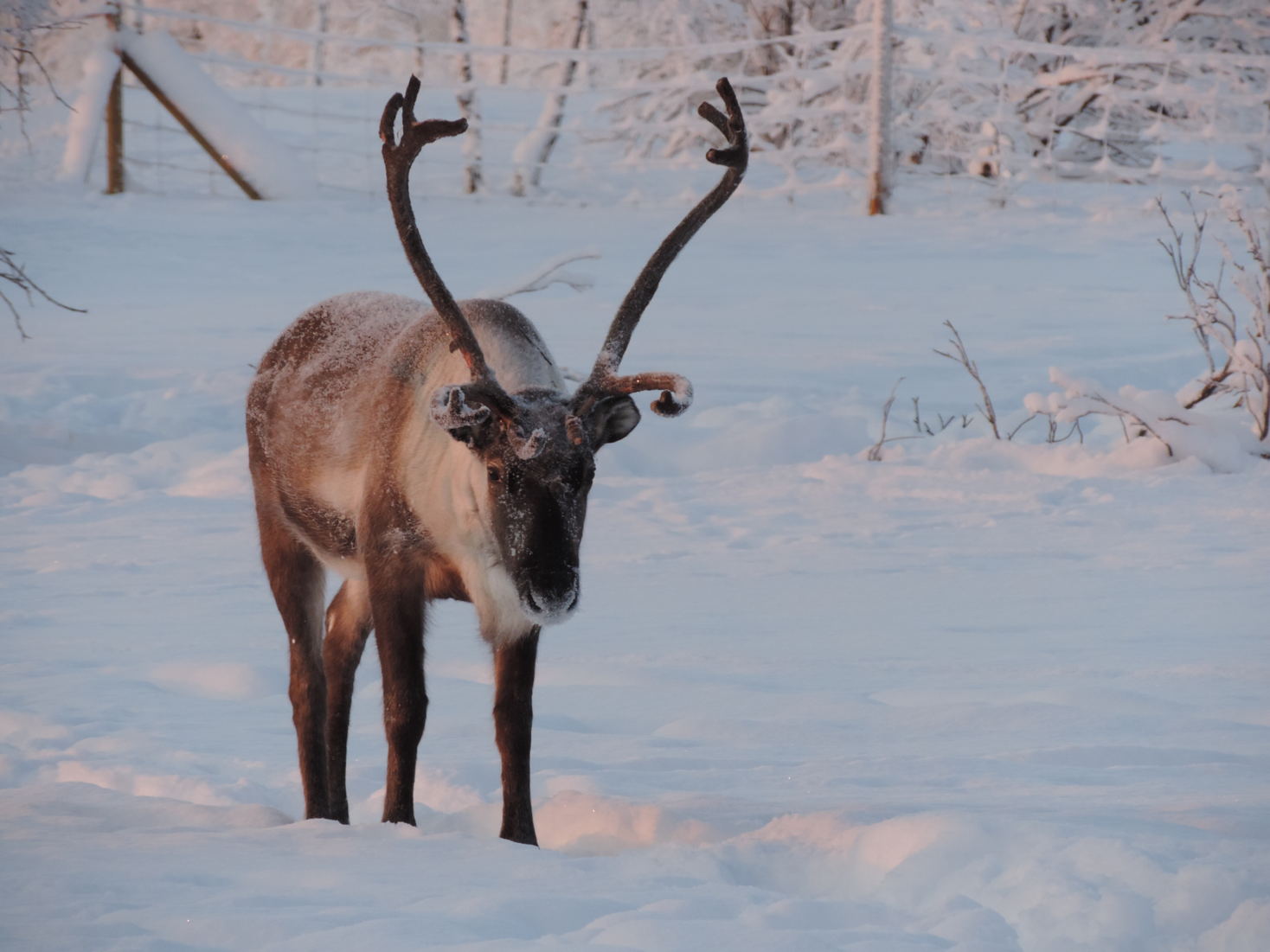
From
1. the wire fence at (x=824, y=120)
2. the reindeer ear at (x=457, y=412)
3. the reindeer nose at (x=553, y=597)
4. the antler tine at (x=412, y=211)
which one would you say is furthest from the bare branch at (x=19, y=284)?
the wire fence at (x=824, y=120)

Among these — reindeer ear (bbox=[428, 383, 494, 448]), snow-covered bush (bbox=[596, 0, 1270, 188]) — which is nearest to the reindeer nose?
reindeer ear (bbox=[428, 383, 494, 448])

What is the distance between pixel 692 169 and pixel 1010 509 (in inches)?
356

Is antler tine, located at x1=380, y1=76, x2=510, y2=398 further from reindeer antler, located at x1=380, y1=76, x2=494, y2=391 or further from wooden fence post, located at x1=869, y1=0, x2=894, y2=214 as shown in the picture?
wooden fence post, located at x1=869, y1=0, x2=894, y2=214

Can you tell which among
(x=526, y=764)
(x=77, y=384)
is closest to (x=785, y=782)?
(x=526, y=764)

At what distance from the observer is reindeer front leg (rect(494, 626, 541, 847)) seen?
328 cm

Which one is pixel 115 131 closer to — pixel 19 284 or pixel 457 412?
pixel 19 284

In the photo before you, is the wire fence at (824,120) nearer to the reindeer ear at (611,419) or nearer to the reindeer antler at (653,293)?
the reindeer antler at (653,293)

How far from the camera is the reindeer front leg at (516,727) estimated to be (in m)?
3.28

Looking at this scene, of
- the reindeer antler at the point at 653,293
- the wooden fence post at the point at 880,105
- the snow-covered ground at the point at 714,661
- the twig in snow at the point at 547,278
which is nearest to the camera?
the snow-covered ground at the point at 714,661

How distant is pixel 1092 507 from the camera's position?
260 inches

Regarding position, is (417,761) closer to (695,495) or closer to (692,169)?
(695,495)

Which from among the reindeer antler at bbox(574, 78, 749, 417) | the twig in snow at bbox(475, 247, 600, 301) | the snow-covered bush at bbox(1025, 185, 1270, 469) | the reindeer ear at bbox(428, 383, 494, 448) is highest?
the reindeer antler at bbox(574, 78, 749, 417)

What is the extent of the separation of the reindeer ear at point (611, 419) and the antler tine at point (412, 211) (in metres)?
0.25

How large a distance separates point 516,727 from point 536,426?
775mm
